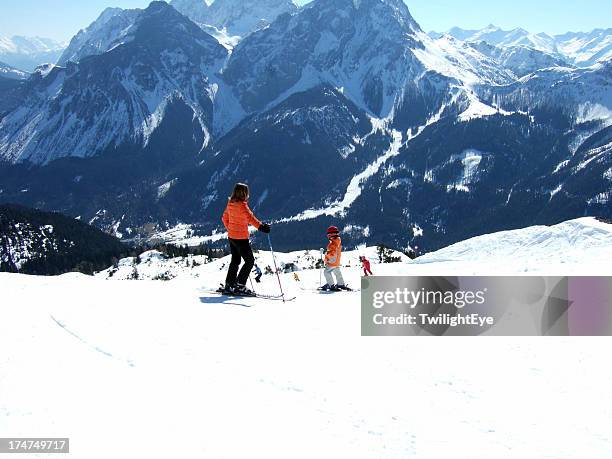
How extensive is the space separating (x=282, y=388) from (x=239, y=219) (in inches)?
336

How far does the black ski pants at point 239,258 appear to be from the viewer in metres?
16.7

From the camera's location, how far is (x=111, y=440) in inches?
279

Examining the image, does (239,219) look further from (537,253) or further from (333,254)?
(537,253)

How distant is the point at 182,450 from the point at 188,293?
405 inches

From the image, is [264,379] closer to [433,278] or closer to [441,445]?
[441,445]

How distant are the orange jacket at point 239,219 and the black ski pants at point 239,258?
24 centimetres

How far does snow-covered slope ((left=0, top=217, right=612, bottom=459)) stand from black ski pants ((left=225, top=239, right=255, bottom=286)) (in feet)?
13.5

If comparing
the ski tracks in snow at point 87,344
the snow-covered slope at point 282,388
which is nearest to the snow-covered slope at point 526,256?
the snow-covered slope at point 282,388

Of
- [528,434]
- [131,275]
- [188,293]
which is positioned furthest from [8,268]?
[528,434]

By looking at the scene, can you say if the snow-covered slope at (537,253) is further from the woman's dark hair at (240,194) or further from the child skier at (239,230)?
the woman's dark hair at (240,194)

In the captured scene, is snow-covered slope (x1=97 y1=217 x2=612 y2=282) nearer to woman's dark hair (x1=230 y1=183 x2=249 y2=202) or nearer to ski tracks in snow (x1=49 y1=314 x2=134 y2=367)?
woman's dark hair (x1=230 y1=183 x2=249 y2=202)

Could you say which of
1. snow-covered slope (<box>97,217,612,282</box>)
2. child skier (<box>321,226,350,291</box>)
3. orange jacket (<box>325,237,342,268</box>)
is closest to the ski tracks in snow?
snow-covered slope (<box>97,217,612,282</box>)

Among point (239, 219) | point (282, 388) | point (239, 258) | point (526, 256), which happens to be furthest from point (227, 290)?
point (526, 256)

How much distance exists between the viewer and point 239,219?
1644cm
